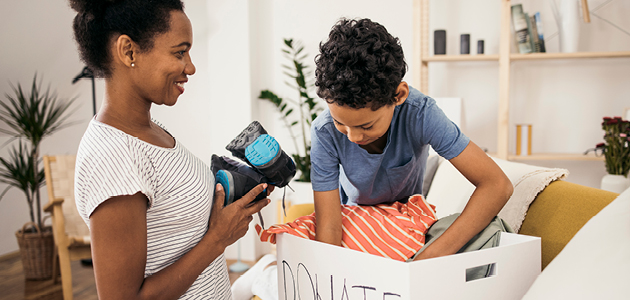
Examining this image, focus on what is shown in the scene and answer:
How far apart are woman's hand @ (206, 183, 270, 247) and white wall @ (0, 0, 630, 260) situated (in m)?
2.33

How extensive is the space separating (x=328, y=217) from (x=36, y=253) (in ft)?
8.78

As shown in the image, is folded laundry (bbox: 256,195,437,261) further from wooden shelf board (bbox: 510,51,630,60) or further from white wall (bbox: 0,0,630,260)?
white wall (bbox: 0,0,630,260)

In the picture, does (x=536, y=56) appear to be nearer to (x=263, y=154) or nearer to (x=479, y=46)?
(x=479, y=46)

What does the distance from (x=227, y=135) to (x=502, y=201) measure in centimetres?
257

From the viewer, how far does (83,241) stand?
8.20ft

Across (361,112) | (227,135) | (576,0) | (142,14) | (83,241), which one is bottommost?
(83,241)

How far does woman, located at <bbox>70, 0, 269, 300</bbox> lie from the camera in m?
0.68

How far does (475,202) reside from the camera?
888 mm

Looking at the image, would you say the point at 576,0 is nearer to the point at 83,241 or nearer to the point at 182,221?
the point at 182,221

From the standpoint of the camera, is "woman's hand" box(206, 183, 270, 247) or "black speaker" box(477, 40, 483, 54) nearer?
"woman's hand" box(206, 183, 270, 247)

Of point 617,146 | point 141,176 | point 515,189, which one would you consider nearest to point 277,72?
point 617,146

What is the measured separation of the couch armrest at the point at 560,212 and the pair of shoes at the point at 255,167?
0.68 metres

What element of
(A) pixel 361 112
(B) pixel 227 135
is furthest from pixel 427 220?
(B) pixel 227 135

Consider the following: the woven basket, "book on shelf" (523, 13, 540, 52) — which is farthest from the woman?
the woven basket
